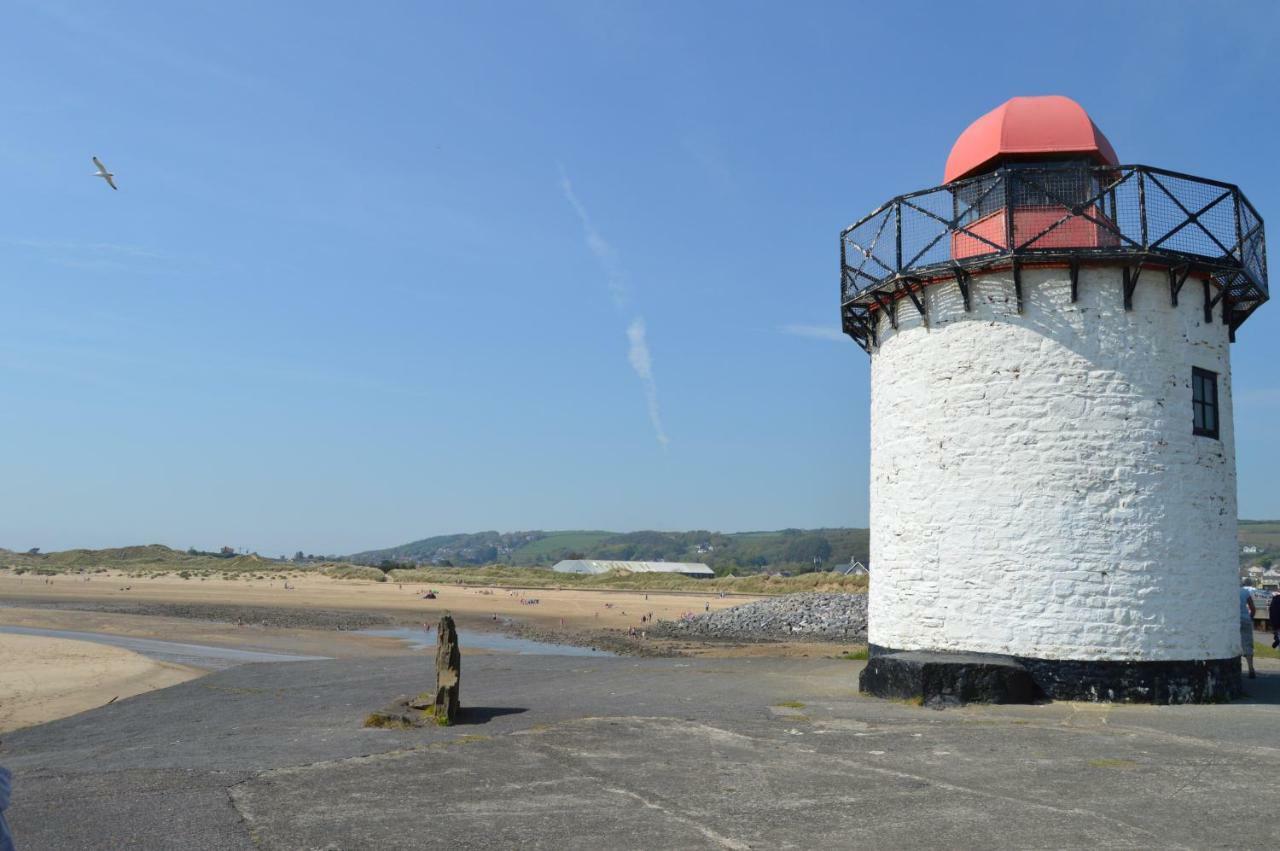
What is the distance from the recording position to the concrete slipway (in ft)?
22.1

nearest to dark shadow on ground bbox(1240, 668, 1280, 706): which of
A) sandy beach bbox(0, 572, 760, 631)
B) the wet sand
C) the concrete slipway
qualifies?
the concrete slipway

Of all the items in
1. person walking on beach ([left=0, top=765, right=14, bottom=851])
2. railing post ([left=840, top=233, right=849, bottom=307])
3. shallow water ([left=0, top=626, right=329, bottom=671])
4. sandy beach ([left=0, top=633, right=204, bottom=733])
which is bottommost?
shallow water ([left=0, top=626, right=329, bottom=671])

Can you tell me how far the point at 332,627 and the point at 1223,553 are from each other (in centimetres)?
3227

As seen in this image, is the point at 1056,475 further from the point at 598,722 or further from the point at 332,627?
the point at 332,627

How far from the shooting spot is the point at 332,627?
3741cm

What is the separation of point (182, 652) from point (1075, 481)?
23.3m

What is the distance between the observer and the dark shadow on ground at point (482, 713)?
11648 mm

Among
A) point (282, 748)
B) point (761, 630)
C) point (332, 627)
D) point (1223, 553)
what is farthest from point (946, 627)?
point (332, 627)

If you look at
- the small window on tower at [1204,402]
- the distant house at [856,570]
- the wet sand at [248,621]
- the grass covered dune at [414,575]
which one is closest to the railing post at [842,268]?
the small window on tower at [1204,402]

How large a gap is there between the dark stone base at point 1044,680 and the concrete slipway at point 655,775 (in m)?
0.35

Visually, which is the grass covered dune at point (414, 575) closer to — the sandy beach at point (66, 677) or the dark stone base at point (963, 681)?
the sandy beach at point (66, 677)

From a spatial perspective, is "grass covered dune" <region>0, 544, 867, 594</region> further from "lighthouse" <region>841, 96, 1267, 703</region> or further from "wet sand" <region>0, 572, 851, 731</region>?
"lighthouse" <region>841, 96, 1267, 703</region>

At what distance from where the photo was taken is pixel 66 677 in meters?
20.0

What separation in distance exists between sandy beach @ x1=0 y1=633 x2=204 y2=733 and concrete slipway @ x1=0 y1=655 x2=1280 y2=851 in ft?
10.9
